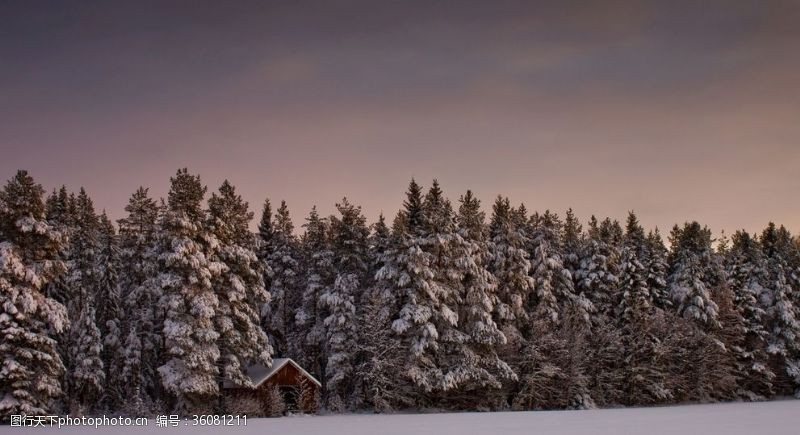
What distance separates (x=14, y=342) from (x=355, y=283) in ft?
82.2

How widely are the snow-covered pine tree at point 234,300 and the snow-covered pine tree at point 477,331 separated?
532 inches

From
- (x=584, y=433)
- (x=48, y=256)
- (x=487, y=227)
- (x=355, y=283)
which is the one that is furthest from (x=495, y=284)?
(x=48, y=256)

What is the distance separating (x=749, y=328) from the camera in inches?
2704

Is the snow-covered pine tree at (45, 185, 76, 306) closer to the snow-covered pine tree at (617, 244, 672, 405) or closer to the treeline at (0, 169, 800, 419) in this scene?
the treeline at (0, 169, 800, 419)

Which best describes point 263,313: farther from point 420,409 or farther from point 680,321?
point 680,321

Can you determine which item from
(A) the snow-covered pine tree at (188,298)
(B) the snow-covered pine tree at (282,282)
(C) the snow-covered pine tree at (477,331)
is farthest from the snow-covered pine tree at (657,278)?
(A) the snow-covered pine tree at (188,298)

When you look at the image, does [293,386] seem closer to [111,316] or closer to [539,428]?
[111,316]

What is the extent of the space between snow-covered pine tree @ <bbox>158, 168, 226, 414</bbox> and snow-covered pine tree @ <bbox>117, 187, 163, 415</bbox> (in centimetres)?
241

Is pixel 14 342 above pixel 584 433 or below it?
above

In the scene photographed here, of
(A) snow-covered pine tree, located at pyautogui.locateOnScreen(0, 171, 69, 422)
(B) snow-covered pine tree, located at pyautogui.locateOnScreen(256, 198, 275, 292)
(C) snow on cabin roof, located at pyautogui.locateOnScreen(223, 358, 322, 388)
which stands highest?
(B) snow-covered pine tree, located at pyautogui.locateOnScreen(256, 198, 275, 292)

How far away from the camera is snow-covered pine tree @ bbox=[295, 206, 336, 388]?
58812 mm

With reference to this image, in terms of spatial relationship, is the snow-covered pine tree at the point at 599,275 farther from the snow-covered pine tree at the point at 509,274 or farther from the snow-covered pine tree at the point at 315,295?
the snow-covered pine tree at the point at 315,295

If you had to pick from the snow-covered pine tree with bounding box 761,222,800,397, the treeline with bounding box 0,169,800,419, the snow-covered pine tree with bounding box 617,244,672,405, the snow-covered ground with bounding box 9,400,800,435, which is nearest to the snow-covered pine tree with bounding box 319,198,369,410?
the treeline with bounding box 0,169,800,419

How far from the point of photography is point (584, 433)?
98.4 ft
